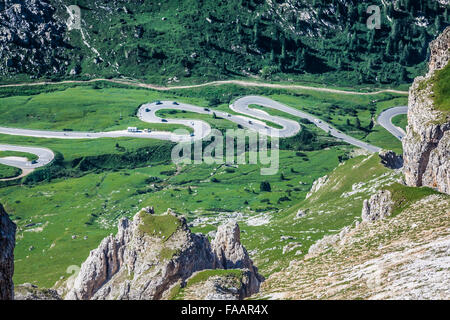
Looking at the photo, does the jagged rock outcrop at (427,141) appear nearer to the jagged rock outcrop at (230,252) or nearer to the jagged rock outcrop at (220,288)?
the jagged rock outcrop at (230,252)

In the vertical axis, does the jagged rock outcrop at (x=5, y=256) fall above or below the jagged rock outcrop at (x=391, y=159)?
above

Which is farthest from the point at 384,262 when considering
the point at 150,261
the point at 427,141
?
the point at 427,141

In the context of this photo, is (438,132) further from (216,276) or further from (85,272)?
(85,272)

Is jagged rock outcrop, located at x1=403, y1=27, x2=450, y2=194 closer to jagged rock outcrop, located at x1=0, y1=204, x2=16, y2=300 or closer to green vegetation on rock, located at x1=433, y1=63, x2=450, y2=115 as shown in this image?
green vegetation on rock, located at x1=433, y1=63, x2=450, y2=115

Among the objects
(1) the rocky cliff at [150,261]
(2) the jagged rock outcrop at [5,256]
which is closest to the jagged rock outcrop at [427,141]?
(1) the rocky cliff at [150,261]

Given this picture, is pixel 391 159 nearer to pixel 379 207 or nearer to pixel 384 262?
pixel 379 207

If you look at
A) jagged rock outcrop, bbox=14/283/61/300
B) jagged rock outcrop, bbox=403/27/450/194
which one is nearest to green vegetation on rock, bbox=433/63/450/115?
jagged rock outcrop, bbox=403/27/450/194
